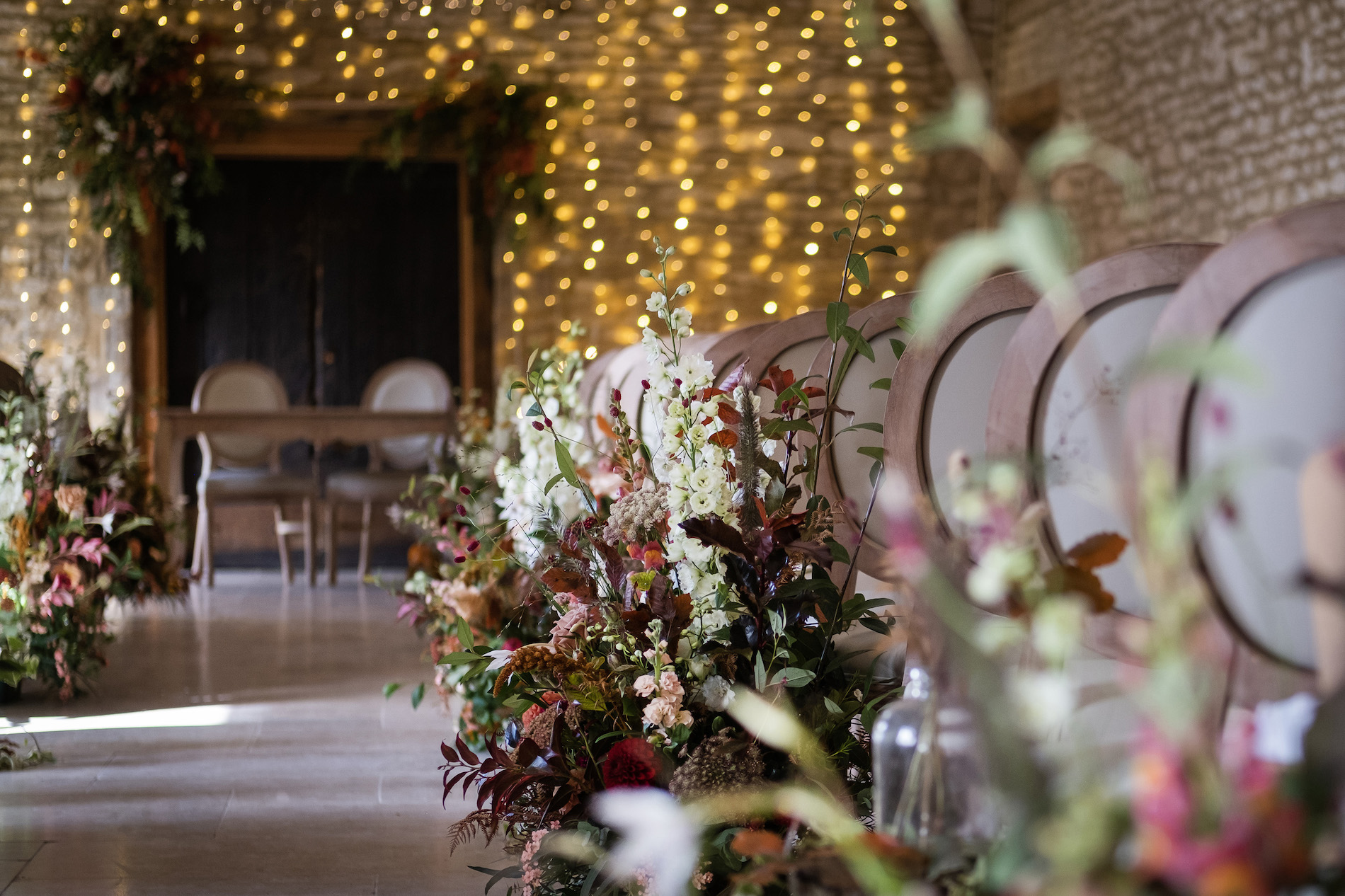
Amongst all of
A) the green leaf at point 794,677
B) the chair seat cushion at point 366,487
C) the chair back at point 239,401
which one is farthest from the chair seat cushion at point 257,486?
the green leaf at point 794,677

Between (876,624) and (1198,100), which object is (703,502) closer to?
(876,624)

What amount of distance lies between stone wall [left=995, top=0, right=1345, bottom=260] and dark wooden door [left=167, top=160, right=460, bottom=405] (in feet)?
11.3

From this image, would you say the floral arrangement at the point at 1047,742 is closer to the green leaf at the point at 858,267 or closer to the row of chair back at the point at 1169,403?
the row of chair back at the point at 1169,403

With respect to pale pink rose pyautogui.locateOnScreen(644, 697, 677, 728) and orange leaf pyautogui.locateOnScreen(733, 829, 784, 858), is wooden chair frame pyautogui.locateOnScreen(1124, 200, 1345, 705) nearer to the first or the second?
orange leaf pyautogui.locateOnScreen(733, 829, 784, 858)

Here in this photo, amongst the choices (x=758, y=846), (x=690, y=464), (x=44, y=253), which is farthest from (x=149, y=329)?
(x=758, y=846)

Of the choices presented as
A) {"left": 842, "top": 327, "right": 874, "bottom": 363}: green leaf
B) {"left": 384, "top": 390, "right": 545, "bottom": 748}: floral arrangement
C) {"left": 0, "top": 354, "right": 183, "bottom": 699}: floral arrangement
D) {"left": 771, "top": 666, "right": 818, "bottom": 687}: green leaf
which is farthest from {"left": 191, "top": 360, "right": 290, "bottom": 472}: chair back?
{"left": 771, "top": 666, "right": 818, "bottom": 687}: green leaf

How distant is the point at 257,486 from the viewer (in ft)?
18.8

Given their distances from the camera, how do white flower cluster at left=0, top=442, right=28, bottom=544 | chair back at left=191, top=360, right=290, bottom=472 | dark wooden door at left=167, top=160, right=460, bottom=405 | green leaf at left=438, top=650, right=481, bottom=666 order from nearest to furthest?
green leaf at left=438, top=650, right=481, bottom=666
white flower cluster at left=0, top=442, right=28, bottom=544
chair back at left=191, top=360, right=290, bottom=472
dark wooden door at left=167, top=160, right=460, bottom=405

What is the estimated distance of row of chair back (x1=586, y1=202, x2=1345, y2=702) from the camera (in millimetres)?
816

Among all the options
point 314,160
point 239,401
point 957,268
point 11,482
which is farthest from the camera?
point 314,160

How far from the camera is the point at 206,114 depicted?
6.18 m

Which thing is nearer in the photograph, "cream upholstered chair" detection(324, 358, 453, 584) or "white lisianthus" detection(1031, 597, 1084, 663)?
"white lisianthus" detection(1031, 597, 1084, 663)

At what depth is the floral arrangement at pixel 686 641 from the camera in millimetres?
1382

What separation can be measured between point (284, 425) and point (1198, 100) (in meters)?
4.39
